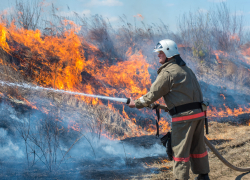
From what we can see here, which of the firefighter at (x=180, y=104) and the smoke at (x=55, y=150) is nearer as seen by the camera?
the firefighter at (x=180, y=104)

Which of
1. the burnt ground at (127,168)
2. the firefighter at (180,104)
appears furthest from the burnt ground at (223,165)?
the firefighter at (180,104)

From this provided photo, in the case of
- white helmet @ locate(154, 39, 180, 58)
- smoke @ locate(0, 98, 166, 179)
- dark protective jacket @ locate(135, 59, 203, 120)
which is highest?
white helmet @ locate(154, 39, 180, 58)

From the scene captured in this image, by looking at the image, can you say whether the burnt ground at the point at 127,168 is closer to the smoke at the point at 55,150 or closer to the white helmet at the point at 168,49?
the smoke at the point at 55,150

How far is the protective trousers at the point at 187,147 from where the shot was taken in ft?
8.91

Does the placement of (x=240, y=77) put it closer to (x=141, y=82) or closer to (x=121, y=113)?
(x=141, y=82)

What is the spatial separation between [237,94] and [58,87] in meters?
11.1

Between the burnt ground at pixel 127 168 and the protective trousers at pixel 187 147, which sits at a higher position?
the protective trousers at pixel 187 147

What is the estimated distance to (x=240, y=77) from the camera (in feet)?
46.4

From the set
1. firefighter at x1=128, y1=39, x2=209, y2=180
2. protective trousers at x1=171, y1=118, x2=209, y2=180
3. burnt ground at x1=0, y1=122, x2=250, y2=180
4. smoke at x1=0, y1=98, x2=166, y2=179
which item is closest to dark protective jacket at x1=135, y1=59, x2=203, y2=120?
firefighter at x1=128, y1=39, x2=209, y2=180

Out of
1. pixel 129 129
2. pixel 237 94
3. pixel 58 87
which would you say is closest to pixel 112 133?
pixel 129 129

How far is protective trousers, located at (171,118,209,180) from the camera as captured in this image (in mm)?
2717

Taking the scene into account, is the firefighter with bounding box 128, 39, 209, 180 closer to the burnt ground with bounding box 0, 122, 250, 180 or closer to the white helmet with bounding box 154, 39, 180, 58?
the white helmet with bounding box 154, 39, 180, 58

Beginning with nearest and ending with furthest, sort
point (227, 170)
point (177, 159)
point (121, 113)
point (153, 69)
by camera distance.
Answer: point (177, 159)
point (227, 170)
point (121, 113)
point (153, 69)

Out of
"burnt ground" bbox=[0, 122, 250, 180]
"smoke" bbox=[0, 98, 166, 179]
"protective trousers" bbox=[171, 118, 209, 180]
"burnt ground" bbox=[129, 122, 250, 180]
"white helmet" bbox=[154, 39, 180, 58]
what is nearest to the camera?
"protective trousers" bbox=[171, 118, 209, 180]
